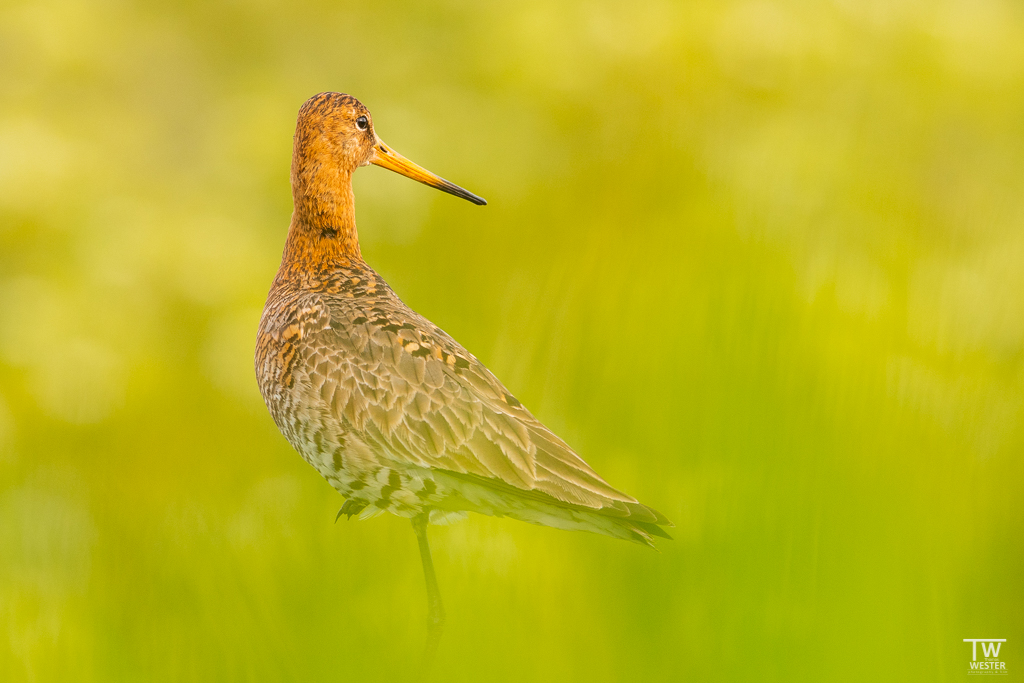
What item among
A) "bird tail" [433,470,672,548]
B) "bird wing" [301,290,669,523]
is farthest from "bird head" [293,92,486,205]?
"bird tail" [433,470,672,548]

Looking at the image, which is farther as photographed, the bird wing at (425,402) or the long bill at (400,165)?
the long bill at (400,165)

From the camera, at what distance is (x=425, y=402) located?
2.58 m

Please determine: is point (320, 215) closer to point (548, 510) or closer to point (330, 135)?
point (330, 135)

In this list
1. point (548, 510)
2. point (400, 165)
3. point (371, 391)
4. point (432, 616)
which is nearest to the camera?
point (432, 616)

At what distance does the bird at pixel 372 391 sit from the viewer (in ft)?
7.88

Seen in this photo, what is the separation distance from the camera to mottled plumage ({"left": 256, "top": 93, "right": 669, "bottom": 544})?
7.93 feet

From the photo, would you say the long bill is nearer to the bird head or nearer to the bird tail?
the bird head

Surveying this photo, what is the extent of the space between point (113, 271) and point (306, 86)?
156cm

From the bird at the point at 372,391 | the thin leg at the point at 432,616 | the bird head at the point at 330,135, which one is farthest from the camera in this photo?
the bird head at the point at 330,135

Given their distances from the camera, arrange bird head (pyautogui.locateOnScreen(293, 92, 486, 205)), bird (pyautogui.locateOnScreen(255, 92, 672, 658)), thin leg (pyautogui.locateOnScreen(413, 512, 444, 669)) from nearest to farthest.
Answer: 1. thin leg (pyautogui.locateOnScreen(413, 512, 444, 669))
2. bird (pyautogui.locateOnScreen(255, 92, 672, 658))
3. bird head (pyautogui.locateOnScreen(293, 92, 486, 205))

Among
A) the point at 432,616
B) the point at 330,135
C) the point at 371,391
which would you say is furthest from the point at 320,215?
the point at 432,616

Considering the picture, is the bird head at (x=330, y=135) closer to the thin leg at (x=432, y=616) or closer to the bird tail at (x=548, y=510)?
the bird tail at (x=548, y=510)

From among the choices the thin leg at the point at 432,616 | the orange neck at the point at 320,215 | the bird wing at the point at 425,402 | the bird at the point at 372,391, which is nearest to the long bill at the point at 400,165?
the bird at the point at 372,391

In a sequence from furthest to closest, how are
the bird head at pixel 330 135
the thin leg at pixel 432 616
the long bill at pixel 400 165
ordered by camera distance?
1. the long bill at pixel 400 165
2. the bird head at pixel 330 135
3. the thin leg at pixel 432 616
